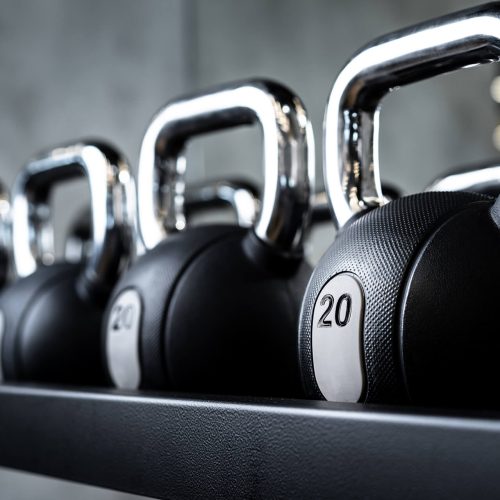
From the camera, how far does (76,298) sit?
37.3 inches

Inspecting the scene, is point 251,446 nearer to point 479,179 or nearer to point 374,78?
point 374,78

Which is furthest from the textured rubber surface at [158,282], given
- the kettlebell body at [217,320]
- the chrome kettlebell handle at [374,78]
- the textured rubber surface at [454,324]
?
the textured rubber surface at [454,324]

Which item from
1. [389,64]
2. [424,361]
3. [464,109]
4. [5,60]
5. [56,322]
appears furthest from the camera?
[464,109]

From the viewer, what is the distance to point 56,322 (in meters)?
0.92

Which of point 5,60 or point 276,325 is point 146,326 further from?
point 5,60

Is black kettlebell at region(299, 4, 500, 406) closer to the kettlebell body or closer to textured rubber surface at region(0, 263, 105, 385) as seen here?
the kettlebell body

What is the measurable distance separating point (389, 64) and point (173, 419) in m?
0.27

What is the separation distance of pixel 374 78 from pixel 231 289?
194mm

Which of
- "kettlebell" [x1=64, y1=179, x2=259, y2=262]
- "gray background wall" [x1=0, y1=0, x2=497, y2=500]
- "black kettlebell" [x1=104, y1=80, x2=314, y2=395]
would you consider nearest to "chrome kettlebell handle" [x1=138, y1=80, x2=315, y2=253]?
"black kettlebell" [x1=104, y1=80, x2=314, y2=395]

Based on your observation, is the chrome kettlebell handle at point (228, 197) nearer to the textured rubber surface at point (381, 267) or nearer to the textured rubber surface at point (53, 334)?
the textured rubber surface at point (53, 334)

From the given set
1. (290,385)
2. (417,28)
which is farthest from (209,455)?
(417,28)

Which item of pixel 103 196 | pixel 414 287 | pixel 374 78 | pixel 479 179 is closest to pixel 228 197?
pixel 103 196

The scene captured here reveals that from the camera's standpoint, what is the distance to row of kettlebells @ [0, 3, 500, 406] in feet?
1.68

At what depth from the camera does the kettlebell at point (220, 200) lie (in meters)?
1.19
